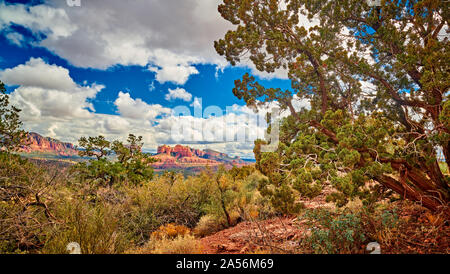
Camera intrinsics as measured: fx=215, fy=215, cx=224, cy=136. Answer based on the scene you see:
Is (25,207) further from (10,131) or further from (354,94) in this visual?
(354,94)

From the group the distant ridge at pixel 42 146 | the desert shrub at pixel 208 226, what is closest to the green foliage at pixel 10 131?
the distant ridge at pixel 42 146

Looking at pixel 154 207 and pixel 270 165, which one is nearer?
pixel 270 165

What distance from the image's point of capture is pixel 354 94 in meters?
5.57

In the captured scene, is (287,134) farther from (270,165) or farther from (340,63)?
(340,63)

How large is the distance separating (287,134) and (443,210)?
9.63 ft

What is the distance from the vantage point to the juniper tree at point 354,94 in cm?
359

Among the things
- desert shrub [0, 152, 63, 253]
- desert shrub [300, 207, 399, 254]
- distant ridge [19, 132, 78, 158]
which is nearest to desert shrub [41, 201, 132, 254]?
desert shrub [0, 152, 63, 253]

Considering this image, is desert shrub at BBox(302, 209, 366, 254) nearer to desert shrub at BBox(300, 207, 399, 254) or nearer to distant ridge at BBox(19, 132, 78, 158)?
desert shrub at BBox(300, 207, 399, 254)

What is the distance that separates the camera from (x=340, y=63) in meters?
5.01

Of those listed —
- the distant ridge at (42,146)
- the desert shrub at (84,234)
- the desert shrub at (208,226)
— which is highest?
the distant ridge at (42,146)

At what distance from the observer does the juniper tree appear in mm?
3592

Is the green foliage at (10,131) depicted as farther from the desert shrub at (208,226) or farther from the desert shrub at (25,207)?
the desert shrub at (208,226)
